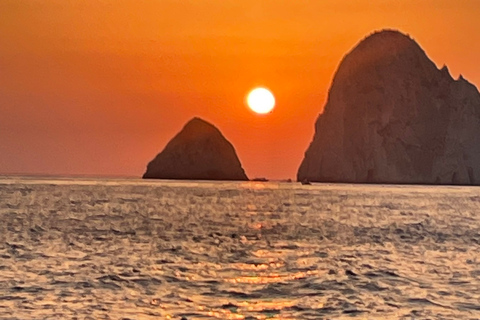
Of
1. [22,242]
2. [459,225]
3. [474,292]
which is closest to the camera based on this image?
[474,292]

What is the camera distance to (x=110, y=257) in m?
36.1

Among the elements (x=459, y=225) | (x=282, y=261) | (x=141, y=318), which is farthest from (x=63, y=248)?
(x=459, y=225)

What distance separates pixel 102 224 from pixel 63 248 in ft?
61.6

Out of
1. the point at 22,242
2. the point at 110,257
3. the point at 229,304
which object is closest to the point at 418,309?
the point at 229,304

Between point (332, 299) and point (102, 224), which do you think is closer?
point (332, 299)

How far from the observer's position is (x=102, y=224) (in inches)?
2311

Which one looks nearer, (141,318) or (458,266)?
(141,318)

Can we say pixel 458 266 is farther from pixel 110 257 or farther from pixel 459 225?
pixel 459 225

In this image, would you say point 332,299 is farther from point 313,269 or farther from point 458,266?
point 458,266

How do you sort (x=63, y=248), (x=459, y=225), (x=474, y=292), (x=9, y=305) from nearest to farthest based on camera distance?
(x=9, y=305), (x=474, y=292), (x=63, y=248), (x=459, y=225)

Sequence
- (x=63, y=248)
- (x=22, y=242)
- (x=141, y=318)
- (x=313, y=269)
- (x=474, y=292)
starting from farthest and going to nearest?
1. (x=22, y=242)
2. (x=63, y=248)
3. (x=313, y=269)
4. (x=474, y=292)
5. (x=141, y=318)

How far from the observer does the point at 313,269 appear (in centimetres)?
3262

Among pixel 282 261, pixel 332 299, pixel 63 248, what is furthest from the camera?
pixel 63 248

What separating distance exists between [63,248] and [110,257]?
499 centimetres
